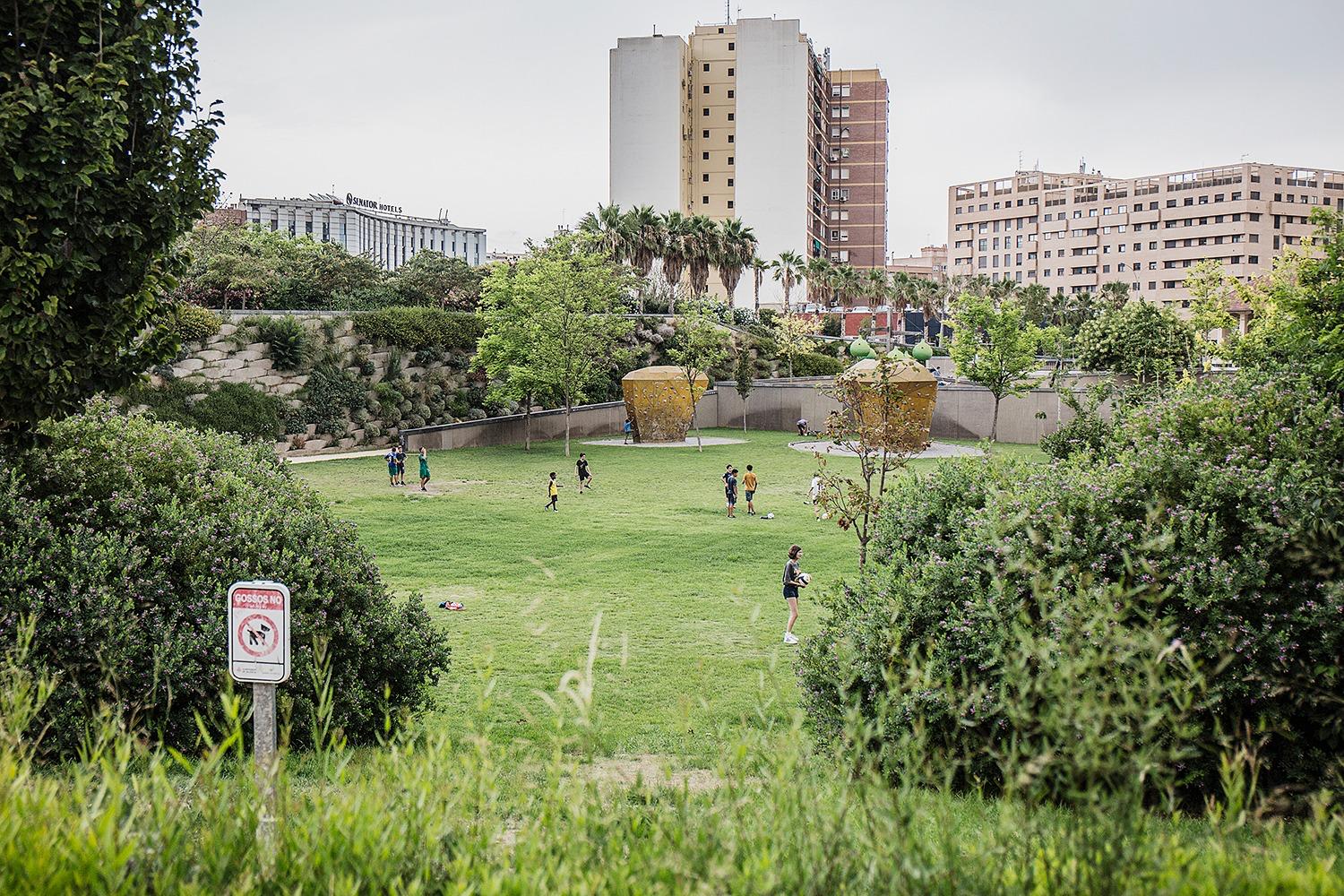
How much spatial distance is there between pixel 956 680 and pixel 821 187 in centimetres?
11828

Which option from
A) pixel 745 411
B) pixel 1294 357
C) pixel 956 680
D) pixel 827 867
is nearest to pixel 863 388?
pixel 1294 357

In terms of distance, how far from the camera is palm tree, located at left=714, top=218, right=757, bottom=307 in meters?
77.5

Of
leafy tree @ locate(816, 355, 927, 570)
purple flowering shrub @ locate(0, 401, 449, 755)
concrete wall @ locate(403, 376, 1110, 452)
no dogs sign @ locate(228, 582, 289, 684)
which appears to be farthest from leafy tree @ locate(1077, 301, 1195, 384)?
no dogs sign @ locate(228, 582, 289, 684)

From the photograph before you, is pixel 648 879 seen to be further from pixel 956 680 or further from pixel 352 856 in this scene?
pixel 956 680

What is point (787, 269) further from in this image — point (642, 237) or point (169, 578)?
point (169, 578)

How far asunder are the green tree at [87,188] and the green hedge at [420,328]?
36.6 meters

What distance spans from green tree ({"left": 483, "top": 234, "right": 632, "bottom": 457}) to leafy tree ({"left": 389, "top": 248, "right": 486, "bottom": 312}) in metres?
12.3

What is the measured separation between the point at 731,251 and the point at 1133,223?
73686mm

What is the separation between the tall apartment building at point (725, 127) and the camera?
104m

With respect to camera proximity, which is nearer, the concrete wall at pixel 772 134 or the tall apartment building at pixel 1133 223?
the concrete wall at pixel 772 134

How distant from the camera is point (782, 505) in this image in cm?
2880

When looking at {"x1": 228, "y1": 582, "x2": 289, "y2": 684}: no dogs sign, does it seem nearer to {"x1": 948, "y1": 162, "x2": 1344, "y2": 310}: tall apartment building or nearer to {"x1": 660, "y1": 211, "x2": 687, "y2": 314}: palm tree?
{"x1": 660, "y1": 211, "x2": 687, "y2": 314}: palm tree

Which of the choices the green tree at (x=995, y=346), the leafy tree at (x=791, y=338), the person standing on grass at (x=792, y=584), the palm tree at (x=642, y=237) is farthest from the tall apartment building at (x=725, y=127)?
the person standing on grass at (x=792, y=584)

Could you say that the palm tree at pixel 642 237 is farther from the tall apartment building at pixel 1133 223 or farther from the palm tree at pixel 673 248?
the tall apartment building at pixel 1133 223
